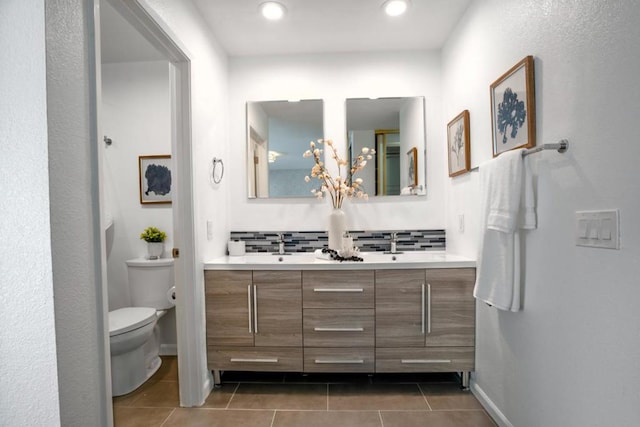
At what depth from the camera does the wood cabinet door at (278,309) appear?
6.48 feet

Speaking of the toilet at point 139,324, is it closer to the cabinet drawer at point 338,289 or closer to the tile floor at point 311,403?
the tile floor at point 311,403

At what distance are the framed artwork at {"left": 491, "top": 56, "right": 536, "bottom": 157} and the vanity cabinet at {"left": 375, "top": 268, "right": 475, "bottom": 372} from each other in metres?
0.83

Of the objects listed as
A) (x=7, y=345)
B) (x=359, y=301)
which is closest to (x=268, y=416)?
(x=359, y=301)

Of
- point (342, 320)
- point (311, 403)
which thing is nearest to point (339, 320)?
point (342, 320)

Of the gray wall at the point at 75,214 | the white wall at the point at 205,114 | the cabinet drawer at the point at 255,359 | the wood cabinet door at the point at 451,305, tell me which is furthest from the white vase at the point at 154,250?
the wood cabinet door at the point at 451,305

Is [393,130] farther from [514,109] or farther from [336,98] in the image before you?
[514,109]

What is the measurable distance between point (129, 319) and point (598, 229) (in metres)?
2.45

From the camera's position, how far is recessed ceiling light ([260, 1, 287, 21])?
190 centimetres

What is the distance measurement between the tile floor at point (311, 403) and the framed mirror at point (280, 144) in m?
1.35

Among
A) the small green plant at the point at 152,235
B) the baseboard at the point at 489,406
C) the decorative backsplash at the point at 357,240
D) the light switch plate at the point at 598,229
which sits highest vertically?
the light switch plate at the point at 598,229

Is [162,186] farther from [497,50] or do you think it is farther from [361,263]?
[497,50]

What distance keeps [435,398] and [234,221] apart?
6.12 ft

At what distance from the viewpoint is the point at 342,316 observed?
197cm

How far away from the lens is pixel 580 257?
1.09m
